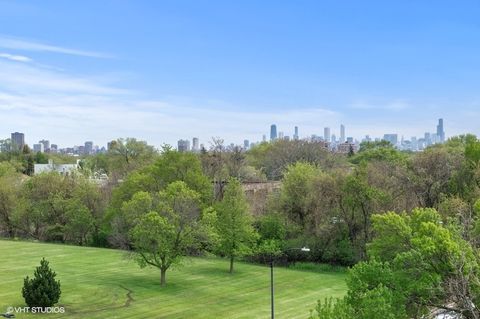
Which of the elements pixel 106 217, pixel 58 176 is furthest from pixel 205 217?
pixel 58 176

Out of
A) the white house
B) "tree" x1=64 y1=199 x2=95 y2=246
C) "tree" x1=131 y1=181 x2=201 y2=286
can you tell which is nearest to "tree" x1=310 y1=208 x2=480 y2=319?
"tree" x1=131 y1=181 x2=201 y2=286

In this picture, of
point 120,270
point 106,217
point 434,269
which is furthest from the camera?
point 106,217

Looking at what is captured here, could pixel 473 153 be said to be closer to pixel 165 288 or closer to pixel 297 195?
pixel 297 195

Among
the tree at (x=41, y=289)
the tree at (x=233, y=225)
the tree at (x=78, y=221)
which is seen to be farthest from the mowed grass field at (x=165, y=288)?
the tree at (x=78, y=221)

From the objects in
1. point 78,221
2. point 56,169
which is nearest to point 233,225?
point 78,221

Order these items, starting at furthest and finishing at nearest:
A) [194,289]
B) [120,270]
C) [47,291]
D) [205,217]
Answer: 1. [120,270]
2. [205,217]
3. [194,289]
4. [47,291]

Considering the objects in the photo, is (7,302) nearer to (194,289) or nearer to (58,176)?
(194,289)
